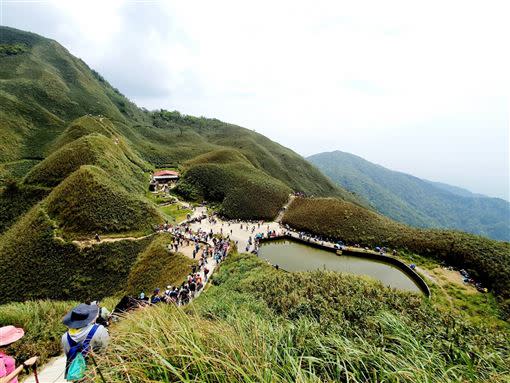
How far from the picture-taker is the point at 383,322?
5.55 metres

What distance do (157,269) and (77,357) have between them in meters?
22.4

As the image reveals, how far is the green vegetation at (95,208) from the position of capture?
2853cm

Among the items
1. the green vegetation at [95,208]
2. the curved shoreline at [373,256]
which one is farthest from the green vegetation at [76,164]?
the curved shoreline at [373,256]

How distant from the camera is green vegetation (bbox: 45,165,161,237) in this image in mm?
28531

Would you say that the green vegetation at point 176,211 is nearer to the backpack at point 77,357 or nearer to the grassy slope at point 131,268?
the grassy slope at point 131,268

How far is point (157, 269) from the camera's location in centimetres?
2470

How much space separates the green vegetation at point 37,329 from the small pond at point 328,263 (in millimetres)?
21879

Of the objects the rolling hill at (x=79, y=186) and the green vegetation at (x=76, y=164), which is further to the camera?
the green vegetation at (x=76, y=164)

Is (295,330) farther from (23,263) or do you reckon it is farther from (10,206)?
(10,206)

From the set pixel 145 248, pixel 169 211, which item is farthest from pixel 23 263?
pixel 169 211

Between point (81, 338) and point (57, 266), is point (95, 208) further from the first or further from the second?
point (81, 338)

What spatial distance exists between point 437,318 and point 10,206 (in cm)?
4827

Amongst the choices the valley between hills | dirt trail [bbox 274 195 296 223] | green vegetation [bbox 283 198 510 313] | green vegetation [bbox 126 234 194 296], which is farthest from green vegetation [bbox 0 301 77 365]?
dirt trail [bbox 274 195 296 223]

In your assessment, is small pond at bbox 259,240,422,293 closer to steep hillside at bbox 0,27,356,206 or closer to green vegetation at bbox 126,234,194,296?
green vegetation at bbox 126,234,194,296
